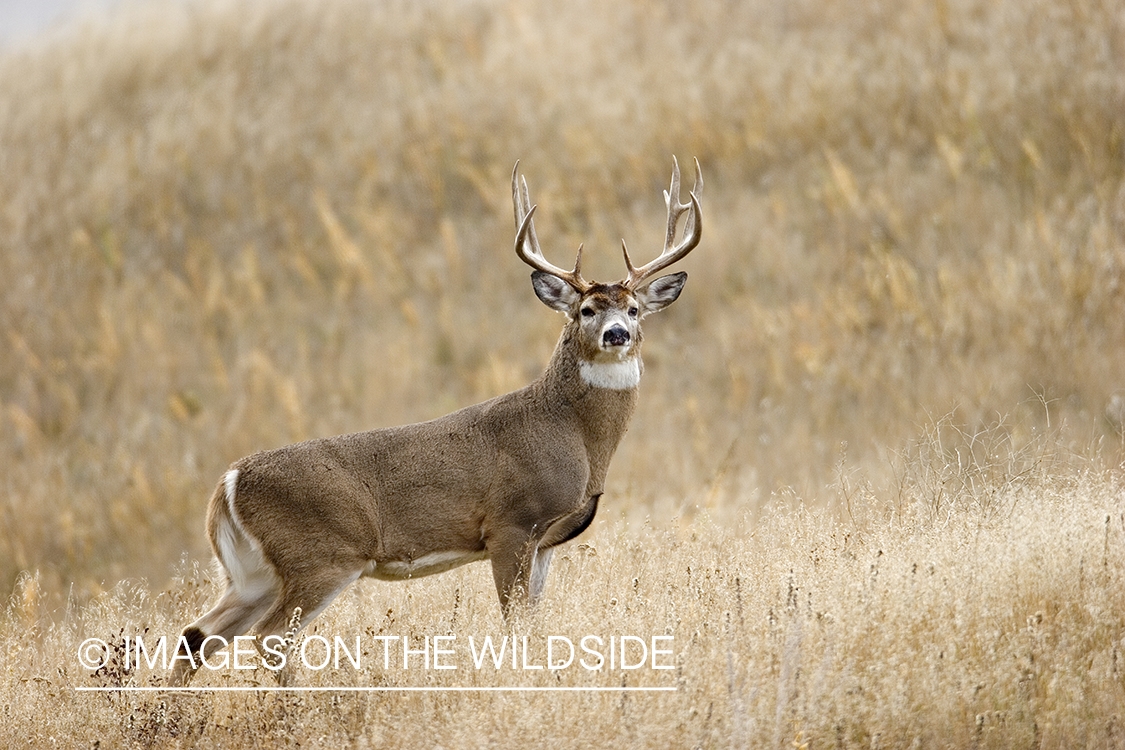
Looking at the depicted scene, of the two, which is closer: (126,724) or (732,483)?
(126,724)

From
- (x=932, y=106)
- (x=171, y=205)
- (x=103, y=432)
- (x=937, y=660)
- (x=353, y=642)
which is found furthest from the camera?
(x=171, y=205)

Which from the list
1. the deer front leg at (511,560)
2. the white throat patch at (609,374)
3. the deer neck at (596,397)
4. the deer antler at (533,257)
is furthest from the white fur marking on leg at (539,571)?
the deer antler at (533,257)

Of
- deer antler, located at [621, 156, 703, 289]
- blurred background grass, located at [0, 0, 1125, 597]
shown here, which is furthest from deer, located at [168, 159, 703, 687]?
blurred background grass, located at [0, 0, 1125, 597]

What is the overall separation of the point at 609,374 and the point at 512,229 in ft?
37.5

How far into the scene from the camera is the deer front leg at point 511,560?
6.53 metres

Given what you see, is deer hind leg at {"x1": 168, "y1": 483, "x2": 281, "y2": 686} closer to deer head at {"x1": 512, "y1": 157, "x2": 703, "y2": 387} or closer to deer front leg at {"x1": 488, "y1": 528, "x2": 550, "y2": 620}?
deer front leg at {"x1": 488, "y1": 528, "x2": 550, "y2": 620}

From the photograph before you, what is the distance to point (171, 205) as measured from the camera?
1909 centimetres

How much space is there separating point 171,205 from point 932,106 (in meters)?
10.2

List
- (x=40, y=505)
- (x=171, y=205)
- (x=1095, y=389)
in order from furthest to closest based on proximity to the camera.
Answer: (x=171, y=205), (x=40, y=505), (x=1095, y=389)

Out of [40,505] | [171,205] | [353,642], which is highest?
[171,205]

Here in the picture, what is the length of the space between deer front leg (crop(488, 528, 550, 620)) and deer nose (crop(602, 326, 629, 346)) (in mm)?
1040

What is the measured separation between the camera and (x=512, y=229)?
60.4 ft

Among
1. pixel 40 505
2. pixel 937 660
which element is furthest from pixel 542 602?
pixel 40 505

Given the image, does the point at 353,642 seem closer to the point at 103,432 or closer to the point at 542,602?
the point at 542,602
